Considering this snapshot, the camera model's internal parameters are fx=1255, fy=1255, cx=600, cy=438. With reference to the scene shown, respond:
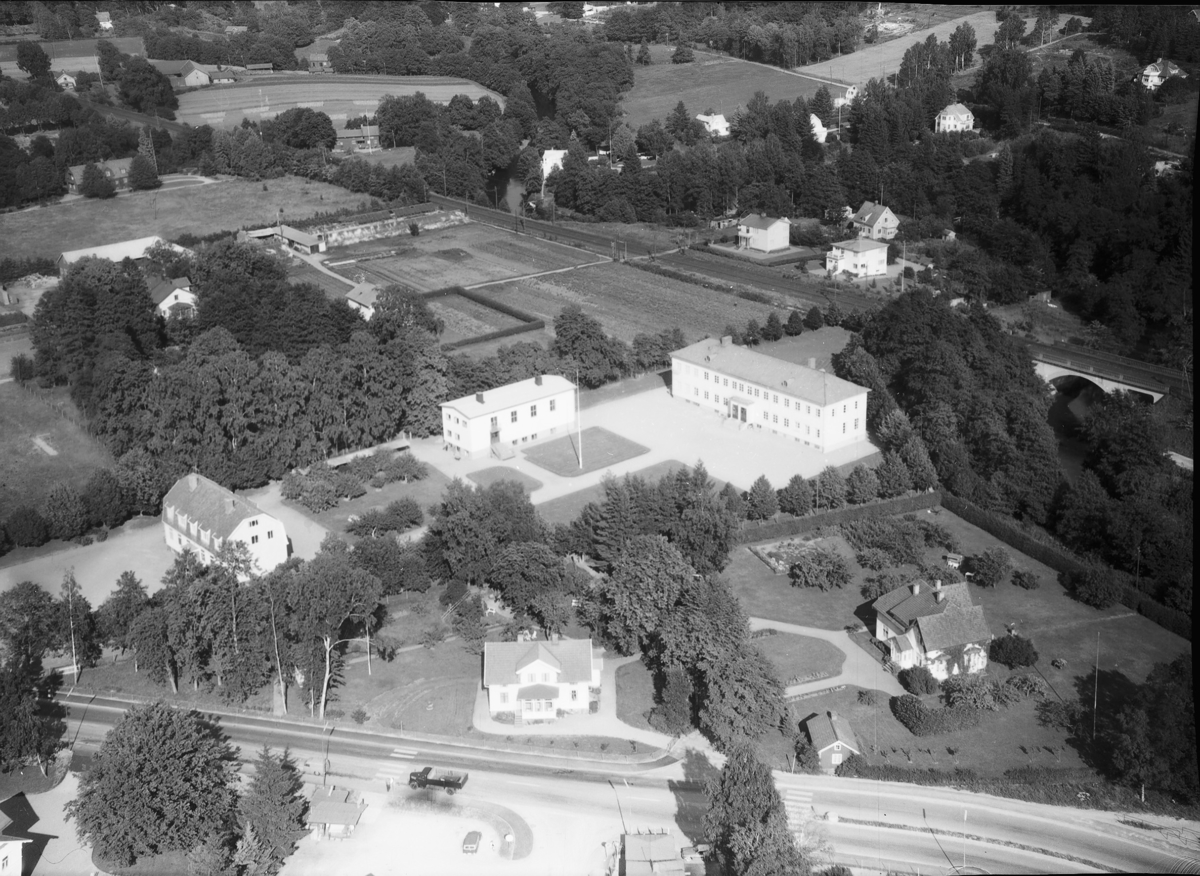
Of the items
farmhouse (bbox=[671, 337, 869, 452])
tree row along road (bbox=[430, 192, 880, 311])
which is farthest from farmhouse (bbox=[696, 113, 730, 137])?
farmhouse (bbox=[671, 337, 869, 452])

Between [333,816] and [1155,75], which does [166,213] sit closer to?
[1155,75]

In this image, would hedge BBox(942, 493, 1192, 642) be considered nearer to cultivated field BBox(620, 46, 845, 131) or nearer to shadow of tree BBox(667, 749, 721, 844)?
shadow of tree BBox(667, 749, 721, 844)

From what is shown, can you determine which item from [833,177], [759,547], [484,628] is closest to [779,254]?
[833,177]

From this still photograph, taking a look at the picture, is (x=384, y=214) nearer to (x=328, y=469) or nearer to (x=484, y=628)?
(x=328, y=469)

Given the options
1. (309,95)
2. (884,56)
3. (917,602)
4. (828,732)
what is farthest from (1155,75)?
(309,95)

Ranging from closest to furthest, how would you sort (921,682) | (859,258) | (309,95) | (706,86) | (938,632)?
(921,682) → (938,632) → (859,258) → (706,86) → (309,95)
